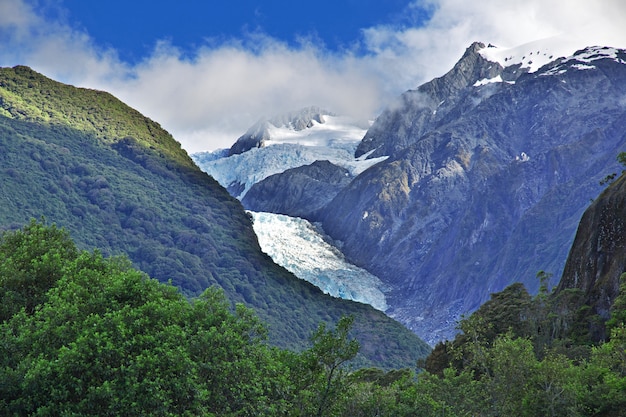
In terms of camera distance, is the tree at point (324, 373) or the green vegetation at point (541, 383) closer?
the tree at point (324, 373)

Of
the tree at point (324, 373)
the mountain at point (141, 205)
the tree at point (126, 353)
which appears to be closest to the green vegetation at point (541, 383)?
the tree at point (324, 373)

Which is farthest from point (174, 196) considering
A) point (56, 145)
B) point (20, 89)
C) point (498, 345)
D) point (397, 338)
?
point (498, 345)

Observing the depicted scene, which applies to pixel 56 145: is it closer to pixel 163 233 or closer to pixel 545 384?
pixel 163 233

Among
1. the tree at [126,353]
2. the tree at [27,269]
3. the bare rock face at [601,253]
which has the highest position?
the bare rock face at [601,253]

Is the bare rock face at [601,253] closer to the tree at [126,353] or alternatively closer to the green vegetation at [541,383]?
the green vegetation at [541,383]

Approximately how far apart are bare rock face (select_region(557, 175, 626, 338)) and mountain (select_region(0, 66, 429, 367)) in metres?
59.1

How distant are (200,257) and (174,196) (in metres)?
21.0

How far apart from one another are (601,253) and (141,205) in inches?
4145

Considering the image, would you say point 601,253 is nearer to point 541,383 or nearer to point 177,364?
point 541,383

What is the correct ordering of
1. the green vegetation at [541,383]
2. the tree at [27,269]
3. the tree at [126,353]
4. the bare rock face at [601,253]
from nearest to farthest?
the tree at [126,353] → the tree at [27,269] → the green vegetation at [541,383] → the bare rock face at [601,253]

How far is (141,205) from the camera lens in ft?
531


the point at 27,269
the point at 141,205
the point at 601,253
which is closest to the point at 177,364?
the point at 27,269

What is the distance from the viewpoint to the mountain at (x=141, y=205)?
146 m

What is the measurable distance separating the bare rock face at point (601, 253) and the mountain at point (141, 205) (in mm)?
59113
